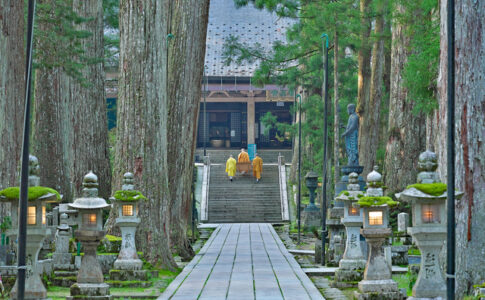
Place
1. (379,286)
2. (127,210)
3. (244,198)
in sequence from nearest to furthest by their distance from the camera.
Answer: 1. (379,286)
2. (127,210)
3. (244,198)

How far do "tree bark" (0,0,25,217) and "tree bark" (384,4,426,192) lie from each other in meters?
13.1

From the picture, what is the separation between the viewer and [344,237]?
18016mm

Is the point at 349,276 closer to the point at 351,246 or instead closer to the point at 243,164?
the point at 351,246

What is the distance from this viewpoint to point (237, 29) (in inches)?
2402

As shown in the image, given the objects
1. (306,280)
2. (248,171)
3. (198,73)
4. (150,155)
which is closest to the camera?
(306,280)

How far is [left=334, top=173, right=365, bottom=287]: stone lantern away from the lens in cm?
1373

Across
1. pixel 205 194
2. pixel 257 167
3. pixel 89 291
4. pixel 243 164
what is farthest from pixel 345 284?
pixel 243 164

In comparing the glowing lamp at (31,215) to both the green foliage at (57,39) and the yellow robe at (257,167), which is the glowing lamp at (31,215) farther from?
the yellow robe at (257,167)

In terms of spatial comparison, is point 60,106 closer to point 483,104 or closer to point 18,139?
point 18,139

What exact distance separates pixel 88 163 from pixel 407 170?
893 cm

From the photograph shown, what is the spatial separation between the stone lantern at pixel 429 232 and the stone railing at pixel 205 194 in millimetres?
29308

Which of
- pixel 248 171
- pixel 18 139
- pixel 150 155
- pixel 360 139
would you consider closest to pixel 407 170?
pixel 360 139

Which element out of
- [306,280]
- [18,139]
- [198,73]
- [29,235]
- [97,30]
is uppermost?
[97,30]

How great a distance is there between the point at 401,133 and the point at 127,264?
13290 mm
